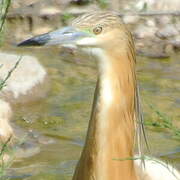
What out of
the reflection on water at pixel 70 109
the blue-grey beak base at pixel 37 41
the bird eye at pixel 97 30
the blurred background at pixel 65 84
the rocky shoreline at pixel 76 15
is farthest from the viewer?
the rocky shoreline at pixel 76 15

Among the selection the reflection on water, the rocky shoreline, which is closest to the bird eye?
the reflection on water

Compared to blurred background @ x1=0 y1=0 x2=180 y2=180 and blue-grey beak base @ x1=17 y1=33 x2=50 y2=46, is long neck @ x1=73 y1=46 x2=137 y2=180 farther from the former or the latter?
blurred background @ x1=0 y1=0 x2=180 y2=180

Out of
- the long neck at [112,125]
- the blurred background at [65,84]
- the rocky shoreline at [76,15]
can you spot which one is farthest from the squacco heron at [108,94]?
the rocky shoreline at [76,15]

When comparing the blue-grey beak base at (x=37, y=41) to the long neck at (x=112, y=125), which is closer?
the blue-grey beak base at (x=37, y=41)

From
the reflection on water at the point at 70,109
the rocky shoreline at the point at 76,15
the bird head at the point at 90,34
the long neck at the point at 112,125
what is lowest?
the rocky shoreline at the point at 76,15

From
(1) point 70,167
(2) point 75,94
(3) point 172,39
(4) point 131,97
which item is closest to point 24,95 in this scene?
(2) point 75,94

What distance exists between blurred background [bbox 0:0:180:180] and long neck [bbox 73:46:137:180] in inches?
30.9

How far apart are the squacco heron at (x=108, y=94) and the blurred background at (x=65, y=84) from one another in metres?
0.78

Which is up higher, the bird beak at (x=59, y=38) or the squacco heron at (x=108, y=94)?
the bird beak at (x=59, y=38)

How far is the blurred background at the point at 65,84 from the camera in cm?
689

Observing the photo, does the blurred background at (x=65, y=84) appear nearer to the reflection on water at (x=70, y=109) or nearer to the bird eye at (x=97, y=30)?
the reflection on water at (x=70, y=109)

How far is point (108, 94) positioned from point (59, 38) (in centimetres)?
40

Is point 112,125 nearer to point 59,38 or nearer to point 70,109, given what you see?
point 59,38

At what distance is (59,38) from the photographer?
4484 mm
